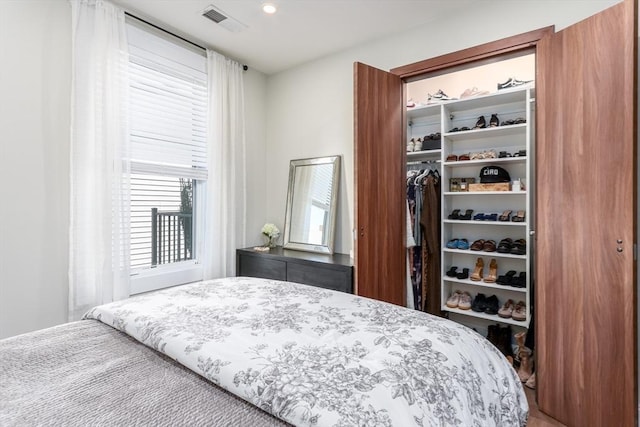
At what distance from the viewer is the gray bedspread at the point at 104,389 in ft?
2.35

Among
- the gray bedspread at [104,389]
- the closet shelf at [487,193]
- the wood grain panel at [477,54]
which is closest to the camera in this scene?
the gray bedspread at [104,389]

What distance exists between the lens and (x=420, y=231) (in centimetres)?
304

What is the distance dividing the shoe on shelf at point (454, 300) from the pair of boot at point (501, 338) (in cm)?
32

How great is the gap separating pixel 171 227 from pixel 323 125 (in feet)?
5.14

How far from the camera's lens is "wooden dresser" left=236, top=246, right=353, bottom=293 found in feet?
7.95

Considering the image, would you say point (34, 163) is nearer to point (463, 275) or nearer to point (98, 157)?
point (98, 157)

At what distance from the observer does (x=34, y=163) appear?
1.98 m

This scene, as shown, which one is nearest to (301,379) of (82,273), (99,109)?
(82,273)

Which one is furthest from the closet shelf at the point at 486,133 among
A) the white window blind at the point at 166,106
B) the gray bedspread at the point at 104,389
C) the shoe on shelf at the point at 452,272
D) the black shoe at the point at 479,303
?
the gray bedspread at the point at 104,389

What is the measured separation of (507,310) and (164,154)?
2.98 m

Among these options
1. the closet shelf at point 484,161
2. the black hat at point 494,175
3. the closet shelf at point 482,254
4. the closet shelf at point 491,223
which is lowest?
the closet shelf at point 482,254

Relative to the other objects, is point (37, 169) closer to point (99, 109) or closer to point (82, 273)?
point (99, 109)

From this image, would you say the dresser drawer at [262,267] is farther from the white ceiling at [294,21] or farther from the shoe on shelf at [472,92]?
the shoe on shelf at [472,92]

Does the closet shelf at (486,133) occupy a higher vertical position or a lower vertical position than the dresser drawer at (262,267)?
higher
